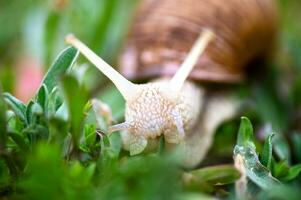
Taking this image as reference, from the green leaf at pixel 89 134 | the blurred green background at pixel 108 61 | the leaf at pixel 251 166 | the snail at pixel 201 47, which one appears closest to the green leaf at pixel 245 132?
the leaf at pixel 251 166

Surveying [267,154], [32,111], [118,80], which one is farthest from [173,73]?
[32,111]

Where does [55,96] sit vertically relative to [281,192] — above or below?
above

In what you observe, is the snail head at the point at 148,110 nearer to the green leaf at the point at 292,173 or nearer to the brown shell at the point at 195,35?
the green leaf at the point at 292,173

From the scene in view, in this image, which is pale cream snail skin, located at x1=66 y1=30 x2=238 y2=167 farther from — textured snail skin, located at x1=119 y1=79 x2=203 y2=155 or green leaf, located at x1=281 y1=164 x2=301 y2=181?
green leaf, located at x1=281 y1=164 x2=301 y2=181

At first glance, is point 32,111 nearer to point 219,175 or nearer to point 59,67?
point 59,67

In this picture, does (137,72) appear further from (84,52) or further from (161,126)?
(161,126)

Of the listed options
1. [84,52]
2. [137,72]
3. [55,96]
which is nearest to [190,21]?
[137,72]
